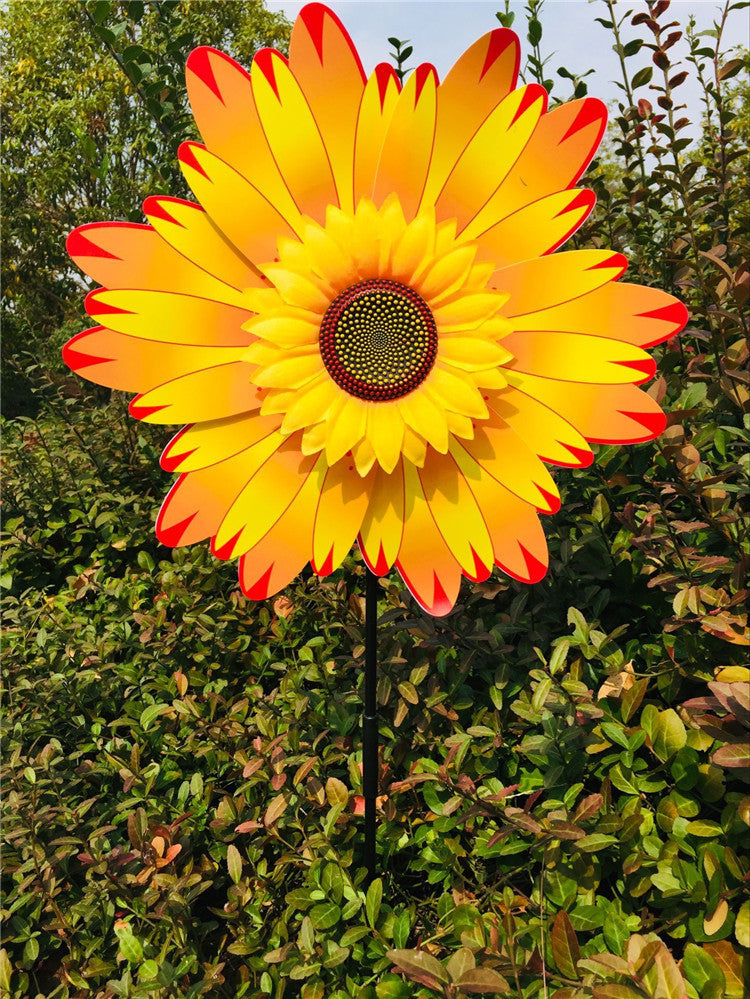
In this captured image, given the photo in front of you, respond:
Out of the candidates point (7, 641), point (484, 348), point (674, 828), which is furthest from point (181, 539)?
point (7, 641)

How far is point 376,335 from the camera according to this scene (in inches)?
26.9

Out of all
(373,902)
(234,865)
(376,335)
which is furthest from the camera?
(234,865)

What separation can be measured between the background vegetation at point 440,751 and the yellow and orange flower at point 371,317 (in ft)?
1.17

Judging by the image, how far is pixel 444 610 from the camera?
733 millimetres

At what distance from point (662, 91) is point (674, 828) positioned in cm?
159

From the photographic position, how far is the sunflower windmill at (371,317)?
685 mm

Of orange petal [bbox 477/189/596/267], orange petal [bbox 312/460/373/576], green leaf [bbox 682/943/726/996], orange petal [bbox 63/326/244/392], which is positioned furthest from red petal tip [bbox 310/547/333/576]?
green leaf [bbox 682/943/726/996]

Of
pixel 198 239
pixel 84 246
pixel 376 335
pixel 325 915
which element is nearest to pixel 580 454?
pixel 376 335

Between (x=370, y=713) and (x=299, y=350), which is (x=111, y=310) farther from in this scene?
(x=370, y=713)

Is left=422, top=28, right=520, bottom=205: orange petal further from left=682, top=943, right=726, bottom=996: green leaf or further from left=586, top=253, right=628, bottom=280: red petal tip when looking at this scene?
left=682, top=943, right=726, bottom=996: green leaf

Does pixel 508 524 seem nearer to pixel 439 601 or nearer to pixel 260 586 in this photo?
pixel 439 601

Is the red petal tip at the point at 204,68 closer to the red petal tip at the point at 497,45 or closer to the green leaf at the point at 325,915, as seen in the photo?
the red petal tip at the point at 497,45

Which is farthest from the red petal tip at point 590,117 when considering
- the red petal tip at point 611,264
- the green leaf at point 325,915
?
the green leaf at point 325,915

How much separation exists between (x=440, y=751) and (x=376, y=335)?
0.73 meters
